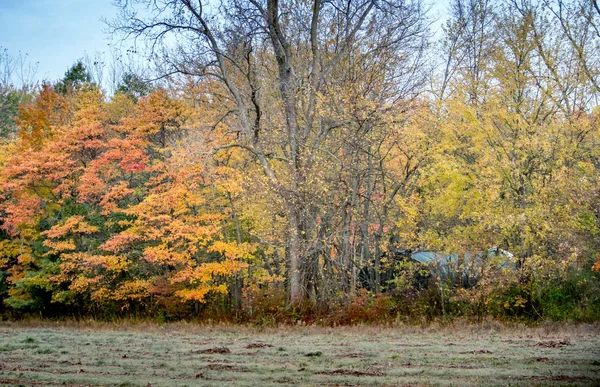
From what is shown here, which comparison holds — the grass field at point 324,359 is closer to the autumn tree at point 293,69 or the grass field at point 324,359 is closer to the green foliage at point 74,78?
the autumn tree at point 293,69

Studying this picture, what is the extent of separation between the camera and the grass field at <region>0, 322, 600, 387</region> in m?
9.12

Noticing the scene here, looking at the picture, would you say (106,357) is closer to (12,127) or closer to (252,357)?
(252,357)

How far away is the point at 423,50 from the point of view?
23.0m

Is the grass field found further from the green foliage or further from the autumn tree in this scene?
the green foliage

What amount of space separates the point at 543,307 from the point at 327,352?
1012 cm

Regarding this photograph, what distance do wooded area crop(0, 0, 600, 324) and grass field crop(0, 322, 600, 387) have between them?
124 inches

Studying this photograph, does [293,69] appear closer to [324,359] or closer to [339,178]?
[339,178]

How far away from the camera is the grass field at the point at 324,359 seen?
9.12 metres

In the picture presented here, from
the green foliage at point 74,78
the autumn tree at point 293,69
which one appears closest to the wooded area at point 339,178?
the autumn tree at point 293,69

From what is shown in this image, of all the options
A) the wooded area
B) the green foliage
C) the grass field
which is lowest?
the grass field

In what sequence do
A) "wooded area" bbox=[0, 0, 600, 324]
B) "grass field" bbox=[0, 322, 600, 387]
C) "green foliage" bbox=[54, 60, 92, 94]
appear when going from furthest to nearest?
"green foliage" bbox=[54, 60, 92, 94], "wooded area" bbox=[0, 0, 600, 324], "grass field" bbox=[0, 322, 600, 387]

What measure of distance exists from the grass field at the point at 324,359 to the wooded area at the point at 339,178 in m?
3.16

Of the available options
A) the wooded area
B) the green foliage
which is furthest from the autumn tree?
the green foliage

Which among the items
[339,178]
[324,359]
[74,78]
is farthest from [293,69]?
[74,78]
